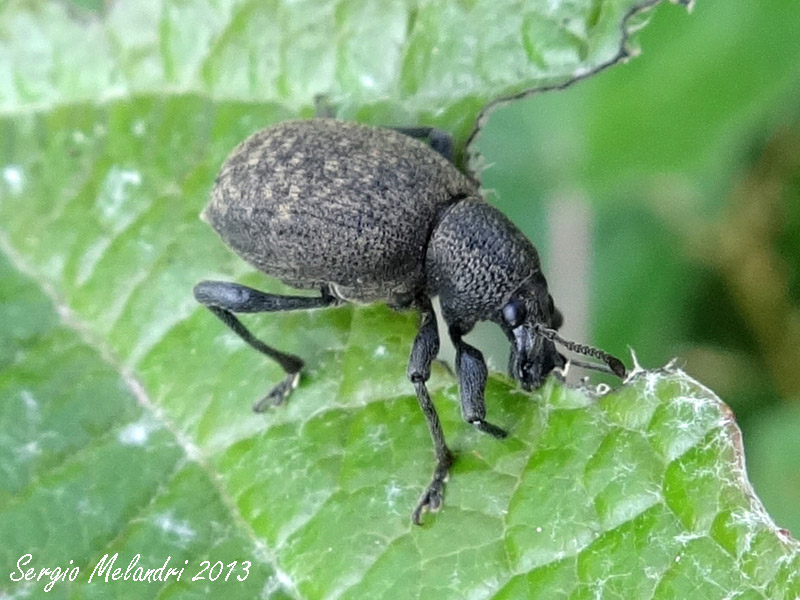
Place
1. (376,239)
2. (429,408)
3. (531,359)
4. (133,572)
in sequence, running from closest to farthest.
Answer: (133,572) → (429,408) → (531,359) → (376,239)

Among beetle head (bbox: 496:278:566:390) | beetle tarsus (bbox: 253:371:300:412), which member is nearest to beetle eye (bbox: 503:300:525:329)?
beetle head (bbox: 496:278:566:390)

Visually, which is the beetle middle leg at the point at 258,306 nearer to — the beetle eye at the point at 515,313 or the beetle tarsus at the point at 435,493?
the beetle tarsus at the point at 435,493

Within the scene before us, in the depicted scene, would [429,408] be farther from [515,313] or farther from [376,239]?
[376,239]

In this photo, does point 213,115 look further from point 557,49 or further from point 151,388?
point 557,49

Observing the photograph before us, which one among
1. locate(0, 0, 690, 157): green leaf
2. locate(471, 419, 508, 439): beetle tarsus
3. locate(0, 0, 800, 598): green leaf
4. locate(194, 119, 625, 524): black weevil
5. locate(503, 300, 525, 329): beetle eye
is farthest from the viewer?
locate(503, 300, 525, 329): beetle eye

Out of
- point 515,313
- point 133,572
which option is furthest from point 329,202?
point 133,572

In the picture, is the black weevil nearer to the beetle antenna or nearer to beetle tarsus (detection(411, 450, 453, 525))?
the beetle antenna
